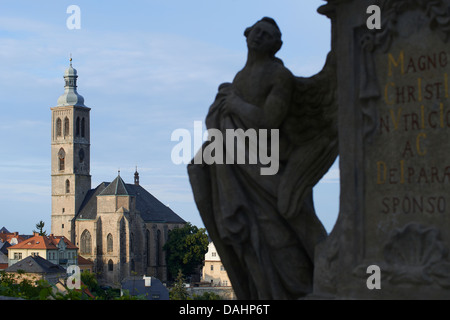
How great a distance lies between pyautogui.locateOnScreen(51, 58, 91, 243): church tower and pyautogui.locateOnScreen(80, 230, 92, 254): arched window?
181 inches

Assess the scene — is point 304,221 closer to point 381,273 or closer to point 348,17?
point 381,273

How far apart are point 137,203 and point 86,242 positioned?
7.48 meters

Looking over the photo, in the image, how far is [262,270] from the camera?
6074 mm

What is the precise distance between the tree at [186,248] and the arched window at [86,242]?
28.4 feet

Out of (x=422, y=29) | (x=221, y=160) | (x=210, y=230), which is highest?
(x=422, y=29)

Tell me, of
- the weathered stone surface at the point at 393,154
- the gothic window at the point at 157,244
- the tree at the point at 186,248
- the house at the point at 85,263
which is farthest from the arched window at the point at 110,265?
the weathered stone surface at the point at 393,154

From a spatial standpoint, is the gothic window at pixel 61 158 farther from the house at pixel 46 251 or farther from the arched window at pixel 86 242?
the house at pixel 46 251

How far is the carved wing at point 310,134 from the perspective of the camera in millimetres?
6012

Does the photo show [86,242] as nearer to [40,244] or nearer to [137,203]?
[137,203]

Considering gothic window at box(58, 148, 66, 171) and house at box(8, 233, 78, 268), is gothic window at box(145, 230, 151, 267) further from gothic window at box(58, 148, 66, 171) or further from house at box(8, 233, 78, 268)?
gothic window at box(58, 148, 66, 171)

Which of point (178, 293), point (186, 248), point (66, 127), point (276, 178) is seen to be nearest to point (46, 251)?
point (186, 248)
